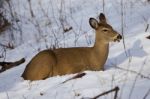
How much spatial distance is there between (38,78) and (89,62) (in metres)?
0.83

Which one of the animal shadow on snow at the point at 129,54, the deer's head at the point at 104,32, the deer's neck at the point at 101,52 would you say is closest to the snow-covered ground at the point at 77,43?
the animal shadow on snow at the point at 129,54

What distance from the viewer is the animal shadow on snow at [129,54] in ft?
25.9

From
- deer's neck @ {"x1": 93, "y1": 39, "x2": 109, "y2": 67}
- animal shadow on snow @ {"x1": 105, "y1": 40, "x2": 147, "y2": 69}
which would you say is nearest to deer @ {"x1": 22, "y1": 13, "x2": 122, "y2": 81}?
deer's neck @ {"x1": 93, "y1": 39, "x2": 109, "y2": 67}

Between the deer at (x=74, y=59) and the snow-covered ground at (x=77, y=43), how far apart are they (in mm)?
228

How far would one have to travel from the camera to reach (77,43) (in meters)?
10.0

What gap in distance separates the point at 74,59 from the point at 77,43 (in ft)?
5.96

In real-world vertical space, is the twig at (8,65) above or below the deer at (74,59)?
below

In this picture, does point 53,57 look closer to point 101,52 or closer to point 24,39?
point 101,52

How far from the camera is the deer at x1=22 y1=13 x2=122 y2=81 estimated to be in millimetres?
8086

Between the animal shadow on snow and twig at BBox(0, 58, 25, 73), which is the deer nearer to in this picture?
the animal shadow on snow

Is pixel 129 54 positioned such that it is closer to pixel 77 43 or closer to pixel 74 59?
pixel 74 59

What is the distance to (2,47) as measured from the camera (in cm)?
1154

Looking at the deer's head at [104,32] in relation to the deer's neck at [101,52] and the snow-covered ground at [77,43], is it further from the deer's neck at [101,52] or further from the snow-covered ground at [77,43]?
the snow-covered ground at [77,43]

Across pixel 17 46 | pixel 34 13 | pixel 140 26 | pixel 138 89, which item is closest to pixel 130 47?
pixel 140 26
